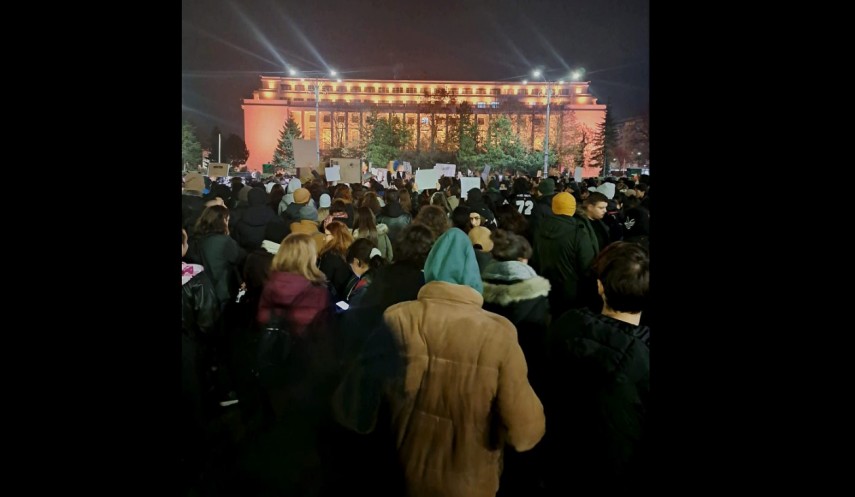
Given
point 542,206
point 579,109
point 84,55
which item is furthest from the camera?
point 579,109

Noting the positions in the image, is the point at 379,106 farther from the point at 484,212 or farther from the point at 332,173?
the point at 484,212

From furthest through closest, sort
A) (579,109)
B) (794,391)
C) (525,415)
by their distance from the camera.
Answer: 1. (579,109)
2. (525,415)
3. (794,391)

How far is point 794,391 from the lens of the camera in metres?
1.53

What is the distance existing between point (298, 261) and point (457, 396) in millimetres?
1747

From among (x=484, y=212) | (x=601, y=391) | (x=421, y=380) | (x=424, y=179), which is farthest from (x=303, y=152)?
(x=601, y=391)

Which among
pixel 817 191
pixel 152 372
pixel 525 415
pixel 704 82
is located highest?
pixel 704 82

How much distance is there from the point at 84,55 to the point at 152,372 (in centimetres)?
86

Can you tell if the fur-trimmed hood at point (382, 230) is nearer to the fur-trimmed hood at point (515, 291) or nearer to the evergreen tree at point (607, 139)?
the fur-trimmed hood at point (515, 291)

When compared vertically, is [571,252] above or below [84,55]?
below

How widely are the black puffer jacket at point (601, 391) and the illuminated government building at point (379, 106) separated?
75.9 metres

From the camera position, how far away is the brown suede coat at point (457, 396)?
2.73 metres

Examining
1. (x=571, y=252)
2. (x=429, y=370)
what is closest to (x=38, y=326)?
(x=429, y=370)

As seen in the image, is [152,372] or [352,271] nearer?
[152,372]

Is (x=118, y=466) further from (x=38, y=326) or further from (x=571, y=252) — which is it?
(x=571, y=252)
